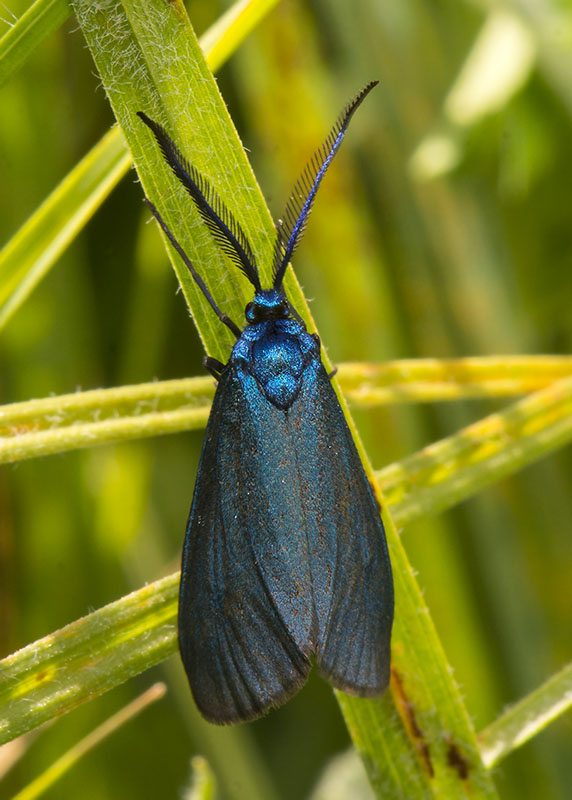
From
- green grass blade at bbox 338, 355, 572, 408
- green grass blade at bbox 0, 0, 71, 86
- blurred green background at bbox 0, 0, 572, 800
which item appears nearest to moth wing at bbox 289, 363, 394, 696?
green grass blade at bbox 338, 355, 572, 408

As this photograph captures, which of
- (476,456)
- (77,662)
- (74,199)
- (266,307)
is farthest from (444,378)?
(77,662)

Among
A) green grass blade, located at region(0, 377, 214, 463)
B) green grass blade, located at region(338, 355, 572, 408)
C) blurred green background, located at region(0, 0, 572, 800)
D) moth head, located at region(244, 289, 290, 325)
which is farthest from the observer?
blurred green background, located at region(0, 0, 572, 800)

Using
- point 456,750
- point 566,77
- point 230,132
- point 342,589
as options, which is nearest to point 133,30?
point 230,132

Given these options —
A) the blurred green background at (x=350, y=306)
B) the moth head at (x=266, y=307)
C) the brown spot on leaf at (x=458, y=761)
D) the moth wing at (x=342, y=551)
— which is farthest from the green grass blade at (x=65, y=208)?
the brown spot on leaf at (x=458, y=761)

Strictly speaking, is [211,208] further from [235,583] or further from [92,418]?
[235,583]

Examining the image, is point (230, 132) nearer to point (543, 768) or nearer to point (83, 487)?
point (83, 487)

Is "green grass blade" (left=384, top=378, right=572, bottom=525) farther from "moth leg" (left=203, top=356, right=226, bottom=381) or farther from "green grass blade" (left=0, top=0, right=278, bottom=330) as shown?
"green grass blade" (left=0, top=0, right=278, bottom=330)
